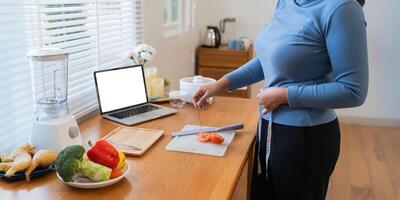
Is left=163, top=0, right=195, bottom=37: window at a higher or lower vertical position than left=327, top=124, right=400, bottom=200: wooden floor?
higher

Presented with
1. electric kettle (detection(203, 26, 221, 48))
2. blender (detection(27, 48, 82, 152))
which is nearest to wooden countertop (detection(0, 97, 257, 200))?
blender (detection(27, 48, 82, 152))

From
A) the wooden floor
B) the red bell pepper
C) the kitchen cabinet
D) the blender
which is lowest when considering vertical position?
the wooden floor

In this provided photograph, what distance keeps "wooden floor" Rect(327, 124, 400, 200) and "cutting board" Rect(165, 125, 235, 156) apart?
1575 millimetres

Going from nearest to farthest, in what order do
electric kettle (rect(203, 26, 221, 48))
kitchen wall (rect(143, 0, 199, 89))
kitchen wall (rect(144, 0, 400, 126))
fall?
kitchen wall (rect(143, 0, 199, 89)) → kitchen wall (rect(144, 0, 400, 126)) → electric kettle (rect(203, 26, 221, 48))

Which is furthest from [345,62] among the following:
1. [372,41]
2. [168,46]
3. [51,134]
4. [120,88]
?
[372,41]

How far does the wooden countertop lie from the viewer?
1143mm

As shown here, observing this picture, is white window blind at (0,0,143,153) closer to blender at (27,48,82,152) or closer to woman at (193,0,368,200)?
blender at (27,48,82,152)

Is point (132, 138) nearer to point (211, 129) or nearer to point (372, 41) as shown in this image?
point (211, 129)

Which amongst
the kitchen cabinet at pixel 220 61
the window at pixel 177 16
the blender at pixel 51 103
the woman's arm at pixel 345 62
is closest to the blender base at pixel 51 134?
the blender at pixel 51 103

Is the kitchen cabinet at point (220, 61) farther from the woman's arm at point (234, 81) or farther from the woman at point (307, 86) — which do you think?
the woman at point (307, 86)

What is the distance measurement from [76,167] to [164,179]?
27 cm

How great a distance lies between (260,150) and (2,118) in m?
0.96

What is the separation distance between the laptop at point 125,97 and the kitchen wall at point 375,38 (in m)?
2.40

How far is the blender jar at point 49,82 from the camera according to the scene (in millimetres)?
1383
